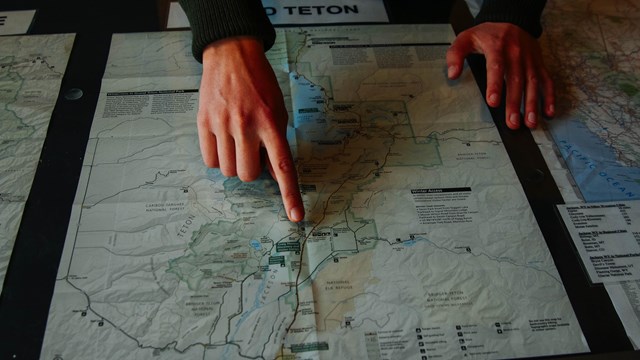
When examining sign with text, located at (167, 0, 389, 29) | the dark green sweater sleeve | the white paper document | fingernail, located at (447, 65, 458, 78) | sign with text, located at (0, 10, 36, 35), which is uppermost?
the dark green sweater sleeve

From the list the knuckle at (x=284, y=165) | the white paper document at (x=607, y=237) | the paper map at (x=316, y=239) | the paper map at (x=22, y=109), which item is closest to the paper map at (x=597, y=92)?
the white paper document at (x=607, y=237)

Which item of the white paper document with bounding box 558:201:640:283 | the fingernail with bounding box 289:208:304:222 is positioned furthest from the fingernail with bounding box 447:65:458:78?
the fingernail with bounding box 289:208:304:222

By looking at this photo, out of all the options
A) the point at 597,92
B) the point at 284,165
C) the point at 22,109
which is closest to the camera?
the point at 284,165

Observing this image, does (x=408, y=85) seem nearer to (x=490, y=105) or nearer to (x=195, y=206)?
(x=490, y=105)

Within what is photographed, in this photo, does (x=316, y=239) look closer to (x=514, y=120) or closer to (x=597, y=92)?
(x=514, y=120)

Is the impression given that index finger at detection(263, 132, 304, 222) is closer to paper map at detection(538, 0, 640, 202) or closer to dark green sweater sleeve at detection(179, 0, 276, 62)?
dark green sweater sleeve at detection(179, 0, 276, 62)

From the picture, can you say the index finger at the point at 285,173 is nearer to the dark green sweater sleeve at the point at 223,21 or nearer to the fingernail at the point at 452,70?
the dark green sweater sleeve at the point at 223,21

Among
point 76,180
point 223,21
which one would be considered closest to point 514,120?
point 223,21
